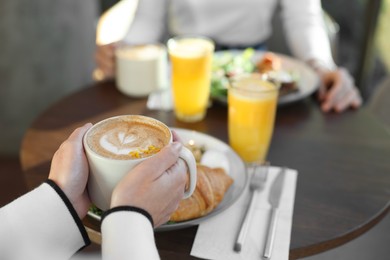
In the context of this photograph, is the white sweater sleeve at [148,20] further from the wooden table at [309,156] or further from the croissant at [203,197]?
the croissant at [203,197]

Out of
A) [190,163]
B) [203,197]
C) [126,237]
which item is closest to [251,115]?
[203,197]

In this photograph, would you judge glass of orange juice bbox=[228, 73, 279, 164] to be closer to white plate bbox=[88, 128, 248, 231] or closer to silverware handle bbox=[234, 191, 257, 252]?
white plate bbox=[88, 128, 248, 231]

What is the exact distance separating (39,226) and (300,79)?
0.89 metres

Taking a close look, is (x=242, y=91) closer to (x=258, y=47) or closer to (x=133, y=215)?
(x=133, y=215)

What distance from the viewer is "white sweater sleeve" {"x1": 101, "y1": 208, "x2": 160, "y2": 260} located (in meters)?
0.55

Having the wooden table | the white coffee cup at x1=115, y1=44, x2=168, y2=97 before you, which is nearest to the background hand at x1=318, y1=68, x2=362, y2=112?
the wooden table

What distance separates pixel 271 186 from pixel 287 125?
28 centimetres

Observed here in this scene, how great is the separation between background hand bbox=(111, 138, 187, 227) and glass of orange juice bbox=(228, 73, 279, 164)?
39 centimetres

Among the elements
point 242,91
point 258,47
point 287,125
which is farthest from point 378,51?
point 242,91

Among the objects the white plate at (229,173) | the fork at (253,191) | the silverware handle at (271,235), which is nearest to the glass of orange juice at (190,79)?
the white plate at (229,173)

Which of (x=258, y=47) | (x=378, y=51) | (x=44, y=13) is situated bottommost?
(x=378, y=51)

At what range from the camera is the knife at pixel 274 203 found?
28.4 inches

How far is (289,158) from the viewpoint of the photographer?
3.24ft

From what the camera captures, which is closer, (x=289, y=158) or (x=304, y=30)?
(x=289, y=158)
